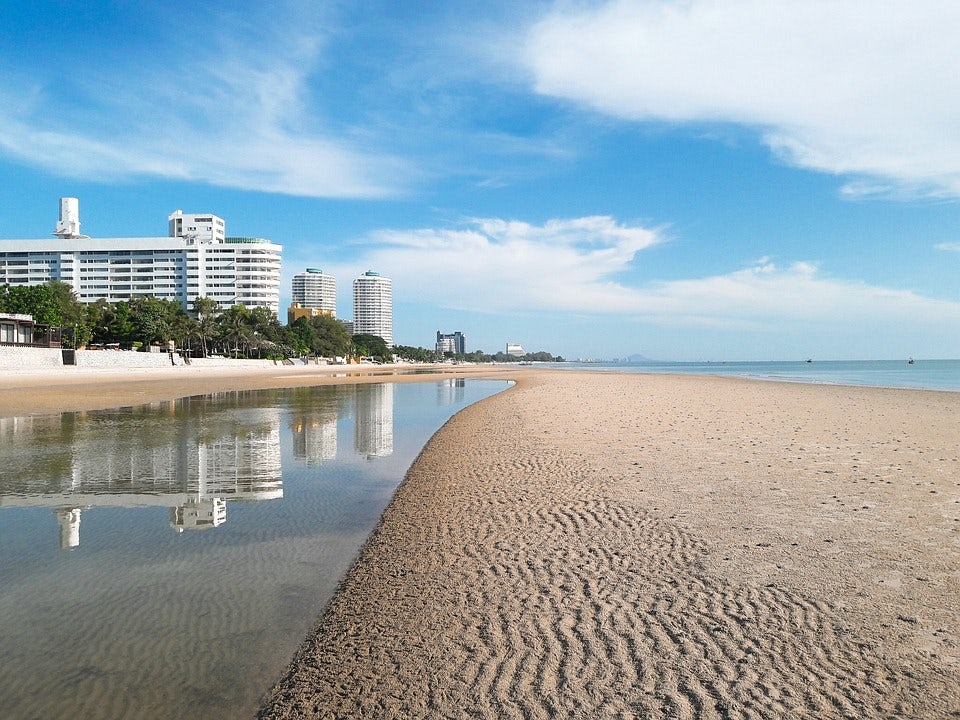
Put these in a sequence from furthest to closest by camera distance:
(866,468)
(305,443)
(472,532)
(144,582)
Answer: (305,443) < (866,468) < (472,532) < (144,582)

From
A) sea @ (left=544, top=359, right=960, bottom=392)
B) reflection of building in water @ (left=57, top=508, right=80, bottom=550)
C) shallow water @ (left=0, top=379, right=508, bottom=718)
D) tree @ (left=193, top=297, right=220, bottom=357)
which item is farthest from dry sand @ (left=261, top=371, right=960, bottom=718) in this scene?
tree @ (left=193, top=297, right=220, bottom=357)

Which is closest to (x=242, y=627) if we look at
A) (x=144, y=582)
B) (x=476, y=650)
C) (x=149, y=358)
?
(x=144, y=582)

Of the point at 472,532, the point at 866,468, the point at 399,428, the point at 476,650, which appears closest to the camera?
the point at 476,650

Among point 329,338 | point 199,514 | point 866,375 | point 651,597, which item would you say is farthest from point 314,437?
point 329,338

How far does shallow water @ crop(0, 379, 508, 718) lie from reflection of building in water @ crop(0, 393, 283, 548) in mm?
49

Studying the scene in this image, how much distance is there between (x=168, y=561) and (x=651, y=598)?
4987 mm

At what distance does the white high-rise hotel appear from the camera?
148250 millimetres

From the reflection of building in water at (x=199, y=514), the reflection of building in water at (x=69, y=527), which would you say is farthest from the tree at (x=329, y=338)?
the reflection of building in water at (x=69, y=527)

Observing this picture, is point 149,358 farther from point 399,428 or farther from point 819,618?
point 819,618

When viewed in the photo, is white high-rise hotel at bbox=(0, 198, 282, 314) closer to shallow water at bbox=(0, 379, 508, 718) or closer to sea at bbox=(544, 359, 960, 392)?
sea at bbox=(544, 359, 960, 392)

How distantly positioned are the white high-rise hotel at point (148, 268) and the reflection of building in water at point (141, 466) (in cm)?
14001

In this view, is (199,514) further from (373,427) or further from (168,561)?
(373,427)

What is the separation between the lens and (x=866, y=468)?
9852mm

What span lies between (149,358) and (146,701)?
75387mm
